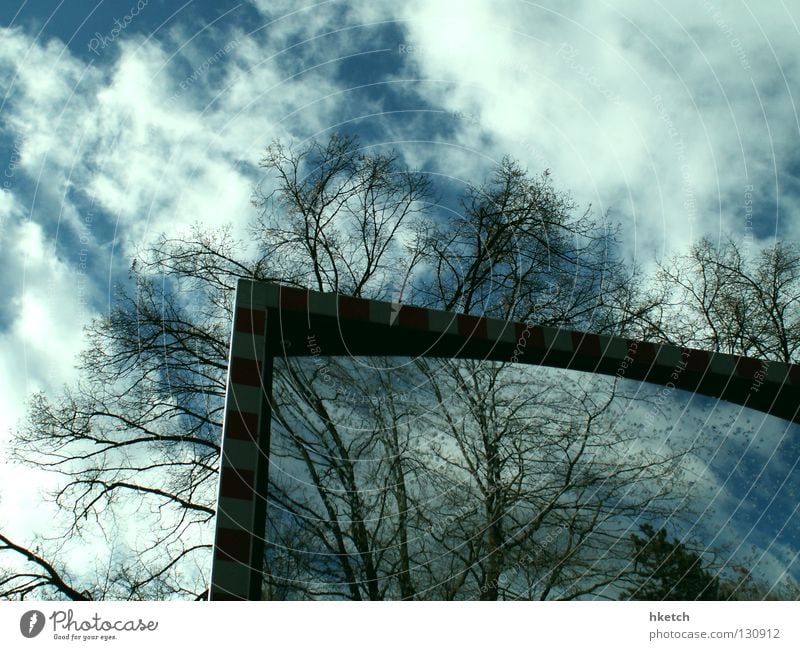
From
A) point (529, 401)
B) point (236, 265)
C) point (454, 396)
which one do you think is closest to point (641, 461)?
point (529, 401)

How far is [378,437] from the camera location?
2783 mm

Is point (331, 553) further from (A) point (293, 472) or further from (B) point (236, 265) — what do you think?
(B) point (236, 265)
